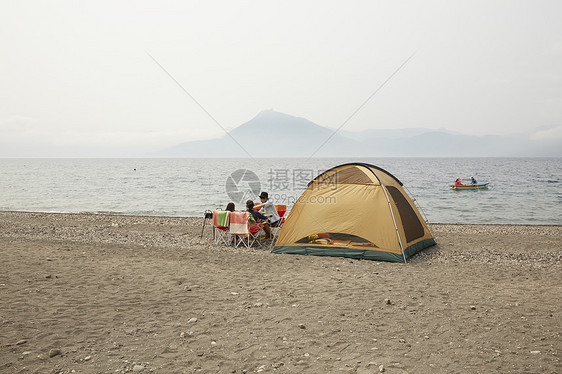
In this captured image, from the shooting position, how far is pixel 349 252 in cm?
988

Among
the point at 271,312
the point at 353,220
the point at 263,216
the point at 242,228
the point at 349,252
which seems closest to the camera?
the point at 271,312

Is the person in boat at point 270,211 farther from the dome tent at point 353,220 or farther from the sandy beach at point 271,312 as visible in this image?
the sandy beach at point 271,312

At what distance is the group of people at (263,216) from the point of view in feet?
38.4

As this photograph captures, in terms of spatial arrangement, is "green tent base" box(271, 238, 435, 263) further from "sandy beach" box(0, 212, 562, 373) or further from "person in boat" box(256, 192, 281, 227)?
"person in boat" box(256, 192, 281, 227)

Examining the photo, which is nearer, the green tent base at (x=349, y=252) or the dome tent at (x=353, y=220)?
the green tent base at (x=349, y=252)

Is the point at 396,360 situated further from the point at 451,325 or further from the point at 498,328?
the point at 498,328

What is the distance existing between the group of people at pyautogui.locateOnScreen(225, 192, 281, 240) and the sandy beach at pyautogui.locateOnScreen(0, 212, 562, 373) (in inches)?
52.4

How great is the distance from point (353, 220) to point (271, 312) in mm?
4705

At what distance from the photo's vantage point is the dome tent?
979cm

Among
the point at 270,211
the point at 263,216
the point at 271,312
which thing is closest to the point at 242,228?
the point at 263,216

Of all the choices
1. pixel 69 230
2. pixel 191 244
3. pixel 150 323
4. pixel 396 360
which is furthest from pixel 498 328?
pixel 69 230

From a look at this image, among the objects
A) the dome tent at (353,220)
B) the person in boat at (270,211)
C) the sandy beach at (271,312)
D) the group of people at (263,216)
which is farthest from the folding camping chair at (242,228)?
the dome tent at (353,220)

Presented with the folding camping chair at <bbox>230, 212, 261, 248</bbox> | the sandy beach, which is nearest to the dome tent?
the sandy beach

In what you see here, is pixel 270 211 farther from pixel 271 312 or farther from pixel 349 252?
pixel 271 312
